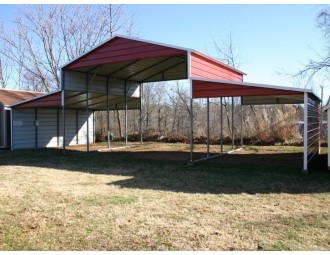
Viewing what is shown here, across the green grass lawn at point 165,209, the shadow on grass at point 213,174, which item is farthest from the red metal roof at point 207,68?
the green grass lawn at point 165,209

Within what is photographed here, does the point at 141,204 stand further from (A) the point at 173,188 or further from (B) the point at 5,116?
(B) the point at 5,116

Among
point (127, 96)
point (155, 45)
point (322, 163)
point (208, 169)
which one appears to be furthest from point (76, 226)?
point (127, 96)

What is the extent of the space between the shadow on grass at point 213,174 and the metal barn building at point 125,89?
70 centimetres

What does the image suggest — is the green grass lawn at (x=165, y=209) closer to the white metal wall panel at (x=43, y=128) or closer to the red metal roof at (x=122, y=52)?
the red metal roof at (x=122, y=52)

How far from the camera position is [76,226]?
421 cm

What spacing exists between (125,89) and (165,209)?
11909 millimetres

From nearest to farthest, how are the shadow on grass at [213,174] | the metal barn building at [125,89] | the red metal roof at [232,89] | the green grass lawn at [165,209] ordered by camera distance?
the green grass lawn at [165,209] < the shadow on grass at [213,174] < the red metal roof at [232,89] < the metal barn building at [125,89]

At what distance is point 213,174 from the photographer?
26.3 ft

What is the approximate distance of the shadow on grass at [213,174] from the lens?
649 centimetres

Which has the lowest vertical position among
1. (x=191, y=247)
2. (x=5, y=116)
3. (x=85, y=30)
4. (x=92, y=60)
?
(x=191, y=247)

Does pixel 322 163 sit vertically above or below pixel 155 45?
below

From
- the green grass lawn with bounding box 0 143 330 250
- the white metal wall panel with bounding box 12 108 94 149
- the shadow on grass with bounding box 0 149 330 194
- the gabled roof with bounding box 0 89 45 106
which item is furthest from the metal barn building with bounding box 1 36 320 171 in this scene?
the green grass lawn with bounding box 0 143 330 250

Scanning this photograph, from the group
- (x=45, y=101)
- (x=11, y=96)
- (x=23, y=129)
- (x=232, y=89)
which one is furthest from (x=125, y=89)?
(x=232, y=89)

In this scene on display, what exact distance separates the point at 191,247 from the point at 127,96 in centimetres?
1368
